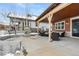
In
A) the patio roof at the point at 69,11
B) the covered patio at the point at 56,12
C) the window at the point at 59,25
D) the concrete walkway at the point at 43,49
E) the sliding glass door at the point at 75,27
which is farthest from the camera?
the window at the point at 59,25

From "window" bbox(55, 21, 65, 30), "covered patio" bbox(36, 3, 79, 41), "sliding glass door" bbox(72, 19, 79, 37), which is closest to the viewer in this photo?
"covered patio" bbox(36, 3, 79, 41)

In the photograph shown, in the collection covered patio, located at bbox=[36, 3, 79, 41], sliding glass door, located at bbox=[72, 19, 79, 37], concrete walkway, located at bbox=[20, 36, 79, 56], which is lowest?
concrete walkway, located at bbox=[20, 36, 79, 56]

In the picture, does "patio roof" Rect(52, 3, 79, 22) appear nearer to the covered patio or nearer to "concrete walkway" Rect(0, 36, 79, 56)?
the covered patio

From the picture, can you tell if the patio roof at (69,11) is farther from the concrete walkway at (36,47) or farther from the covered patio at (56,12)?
the concrete walkway at (36,47)

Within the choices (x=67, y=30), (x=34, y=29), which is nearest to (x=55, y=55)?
(x=34, y=29)

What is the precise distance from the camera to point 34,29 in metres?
6.27

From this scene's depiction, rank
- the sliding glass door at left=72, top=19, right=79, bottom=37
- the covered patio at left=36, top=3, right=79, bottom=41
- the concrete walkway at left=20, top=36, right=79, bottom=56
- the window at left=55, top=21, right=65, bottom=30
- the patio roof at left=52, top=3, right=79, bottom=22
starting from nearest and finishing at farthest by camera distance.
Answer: the concrete walkway at left=20, top=36, right=79, bottom=56 < the covered patio at left=36, top=3, right=79, bottom=41 < the patio roof at left=52, top=3, right=79, bottom=22 < the sliding glass door at left=72, top=19, right=79, bottom=37 < the window at left=55, top=21, right=65, bottom=30

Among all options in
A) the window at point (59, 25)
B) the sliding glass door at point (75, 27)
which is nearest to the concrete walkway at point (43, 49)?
the window at point (59, 25)

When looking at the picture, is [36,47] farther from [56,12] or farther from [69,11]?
[69,11]

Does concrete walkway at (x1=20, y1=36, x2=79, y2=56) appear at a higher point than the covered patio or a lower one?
lower

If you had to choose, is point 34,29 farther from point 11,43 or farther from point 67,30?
point 67,30

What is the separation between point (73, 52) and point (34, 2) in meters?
2.25

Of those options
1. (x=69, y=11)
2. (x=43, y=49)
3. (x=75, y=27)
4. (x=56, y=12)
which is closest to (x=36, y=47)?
(x=43, y=49)

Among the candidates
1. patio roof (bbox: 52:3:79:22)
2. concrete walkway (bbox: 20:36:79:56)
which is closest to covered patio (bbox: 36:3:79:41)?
patio roof (bbox: 52:3:79:22)
